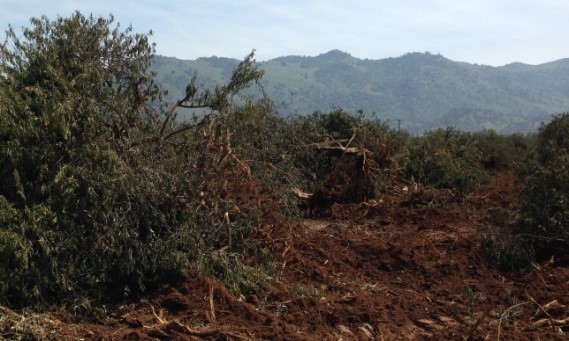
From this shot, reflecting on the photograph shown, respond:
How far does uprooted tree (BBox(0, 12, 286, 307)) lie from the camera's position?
5285 mm

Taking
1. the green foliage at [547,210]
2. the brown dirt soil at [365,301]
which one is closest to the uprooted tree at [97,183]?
the brown dirt soil at [365,301]

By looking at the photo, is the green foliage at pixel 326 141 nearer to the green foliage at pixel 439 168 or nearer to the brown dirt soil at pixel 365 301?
the green foliage at pixel 439 168

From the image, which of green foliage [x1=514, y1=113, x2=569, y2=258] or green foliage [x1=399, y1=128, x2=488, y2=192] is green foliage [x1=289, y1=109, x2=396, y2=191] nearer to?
green foliage [x1=399, y1=128, x2=488, y2=192]

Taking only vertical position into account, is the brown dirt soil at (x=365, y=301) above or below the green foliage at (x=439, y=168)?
below

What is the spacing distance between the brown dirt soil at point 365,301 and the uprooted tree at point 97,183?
0.38m

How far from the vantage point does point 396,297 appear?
6055mm

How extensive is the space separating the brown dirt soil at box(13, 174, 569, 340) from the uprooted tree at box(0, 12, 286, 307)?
379 millimetres

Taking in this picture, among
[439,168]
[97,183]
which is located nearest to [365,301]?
[97,183]

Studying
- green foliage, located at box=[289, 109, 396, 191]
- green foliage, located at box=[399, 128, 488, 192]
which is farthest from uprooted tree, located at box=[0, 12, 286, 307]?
green foliage, located at box=[399, 128, 488, 192]

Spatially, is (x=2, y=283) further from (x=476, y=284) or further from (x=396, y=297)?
(x=476, y=284)

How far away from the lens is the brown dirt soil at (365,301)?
4938 millimetres

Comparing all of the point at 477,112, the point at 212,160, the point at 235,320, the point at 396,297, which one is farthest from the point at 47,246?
the point at 477,112

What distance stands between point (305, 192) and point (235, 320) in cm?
694

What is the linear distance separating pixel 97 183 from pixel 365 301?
2759 mm
